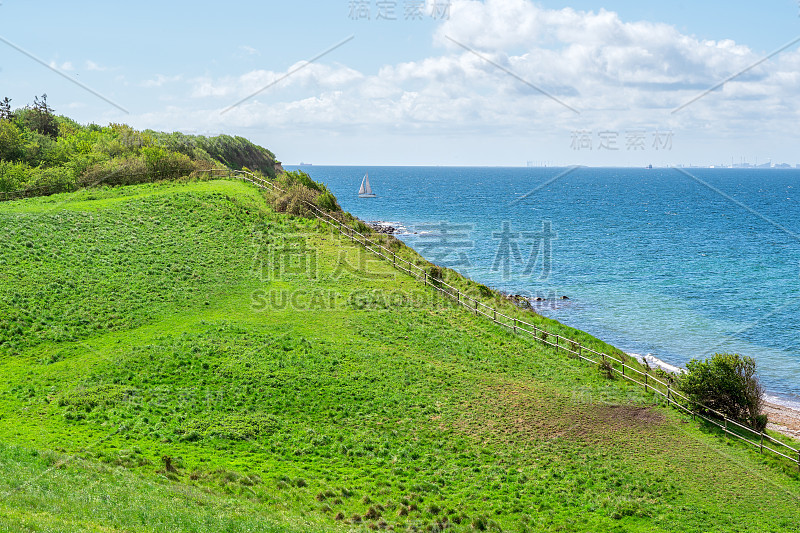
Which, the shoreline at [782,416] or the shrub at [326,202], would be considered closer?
the shoreline at [782,416]

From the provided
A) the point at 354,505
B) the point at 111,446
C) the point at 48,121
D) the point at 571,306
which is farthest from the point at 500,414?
the point at 48,121

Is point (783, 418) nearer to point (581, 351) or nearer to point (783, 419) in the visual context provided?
point (783, 419)

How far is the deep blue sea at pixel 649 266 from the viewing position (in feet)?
141

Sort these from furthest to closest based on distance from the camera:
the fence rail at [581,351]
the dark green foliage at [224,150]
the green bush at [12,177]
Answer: the dark green foliage at [224,150]
the green bush at [12,177]
the fence rail at [581,351]

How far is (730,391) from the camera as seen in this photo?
2528 centimetres

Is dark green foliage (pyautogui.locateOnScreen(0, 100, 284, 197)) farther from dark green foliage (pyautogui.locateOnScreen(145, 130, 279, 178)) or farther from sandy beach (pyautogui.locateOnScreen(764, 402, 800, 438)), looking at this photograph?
sandy beach (pyautogui.locateOnScreen(764, 402, 800, 438))

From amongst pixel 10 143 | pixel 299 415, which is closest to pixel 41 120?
pixel 10 143

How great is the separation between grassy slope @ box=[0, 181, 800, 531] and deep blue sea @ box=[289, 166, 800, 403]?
11.2 metres

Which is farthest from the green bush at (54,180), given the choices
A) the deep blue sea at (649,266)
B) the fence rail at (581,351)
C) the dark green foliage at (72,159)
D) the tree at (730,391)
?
the tree at (730,391)

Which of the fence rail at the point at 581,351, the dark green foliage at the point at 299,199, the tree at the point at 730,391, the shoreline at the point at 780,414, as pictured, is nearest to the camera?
the fence rail at the point at 581,351

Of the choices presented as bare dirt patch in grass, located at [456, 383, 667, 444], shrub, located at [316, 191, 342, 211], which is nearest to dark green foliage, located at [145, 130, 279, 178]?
shrub, located at [316, 191, 342, 211]

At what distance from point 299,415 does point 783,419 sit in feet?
80.3

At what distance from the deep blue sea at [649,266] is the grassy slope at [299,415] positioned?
36.7 feet

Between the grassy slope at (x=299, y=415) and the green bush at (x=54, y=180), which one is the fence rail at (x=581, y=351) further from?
the green bush at (x=54, y=180)
